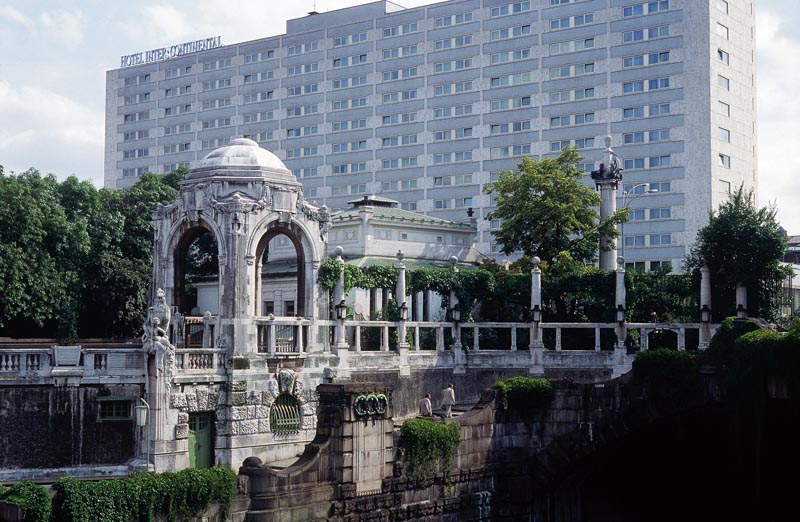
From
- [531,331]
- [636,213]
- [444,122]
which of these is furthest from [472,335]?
[444,122]

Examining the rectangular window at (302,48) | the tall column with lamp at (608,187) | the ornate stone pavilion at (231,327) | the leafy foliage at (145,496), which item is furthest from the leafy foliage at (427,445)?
the rectangular window at (302,48)

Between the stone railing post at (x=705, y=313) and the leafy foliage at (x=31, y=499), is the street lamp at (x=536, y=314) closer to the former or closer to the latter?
the stone railing post at (x=705, y=313)

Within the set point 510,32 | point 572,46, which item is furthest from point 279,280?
point 510,32

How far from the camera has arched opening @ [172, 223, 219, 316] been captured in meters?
44.7

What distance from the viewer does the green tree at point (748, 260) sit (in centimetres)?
5119

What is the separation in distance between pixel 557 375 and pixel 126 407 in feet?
66.9

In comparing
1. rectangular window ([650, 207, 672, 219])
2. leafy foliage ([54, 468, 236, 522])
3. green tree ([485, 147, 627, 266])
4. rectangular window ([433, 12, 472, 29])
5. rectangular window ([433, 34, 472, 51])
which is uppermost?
rectangular window ([433, 12, 472, 29])

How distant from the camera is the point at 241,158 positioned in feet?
140

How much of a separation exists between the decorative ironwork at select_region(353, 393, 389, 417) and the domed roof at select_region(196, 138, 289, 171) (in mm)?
10756

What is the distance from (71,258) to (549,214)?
25.3m

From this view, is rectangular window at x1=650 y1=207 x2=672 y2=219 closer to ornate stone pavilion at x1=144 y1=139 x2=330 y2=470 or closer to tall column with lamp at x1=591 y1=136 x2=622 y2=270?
tall column with lamp at x1=591 y1=136 x2=622 y2=270

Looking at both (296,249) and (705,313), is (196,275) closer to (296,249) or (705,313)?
(296,249)

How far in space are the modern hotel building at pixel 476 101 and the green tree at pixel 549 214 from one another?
1082 inches

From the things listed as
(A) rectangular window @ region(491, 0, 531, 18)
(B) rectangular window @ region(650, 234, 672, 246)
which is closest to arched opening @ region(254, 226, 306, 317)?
(B) rectangular window @ region(650, 234, 672, 246)
